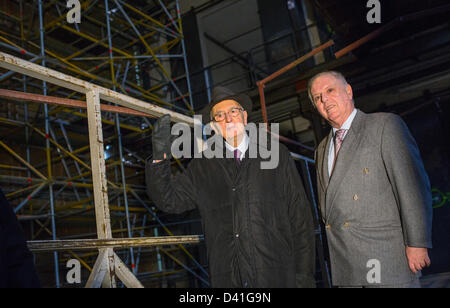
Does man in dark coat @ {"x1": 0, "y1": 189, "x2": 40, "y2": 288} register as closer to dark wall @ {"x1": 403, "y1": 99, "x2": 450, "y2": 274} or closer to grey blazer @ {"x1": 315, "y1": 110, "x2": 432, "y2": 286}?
grey blazer @ {"x1": 315, "y1": 110, "x2": 432, "y2": 286}

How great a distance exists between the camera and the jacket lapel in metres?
1.94

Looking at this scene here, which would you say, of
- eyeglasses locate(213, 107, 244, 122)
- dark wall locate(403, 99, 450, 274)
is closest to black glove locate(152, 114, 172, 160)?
eyeglasses locate(213, 107, 244, 122)

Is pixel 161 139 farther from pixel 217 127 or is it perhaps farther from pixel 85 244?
pixel 85 244

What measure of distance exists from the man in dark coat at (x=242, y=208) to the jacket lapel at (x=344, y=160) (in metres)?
0.22

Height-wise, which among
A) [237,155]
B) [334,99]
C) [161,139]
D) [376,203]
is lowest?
[376,203]

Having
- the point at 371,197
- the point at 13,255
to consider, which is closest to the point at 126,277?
the point at 13,255

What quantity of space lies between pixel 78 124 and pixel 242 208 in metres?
7.74

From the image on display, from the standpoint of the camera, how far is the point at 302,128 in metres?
11.2

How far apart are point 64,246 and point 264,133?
1193 mm

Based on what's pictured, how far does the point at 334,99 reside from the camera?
2045 millimetres
